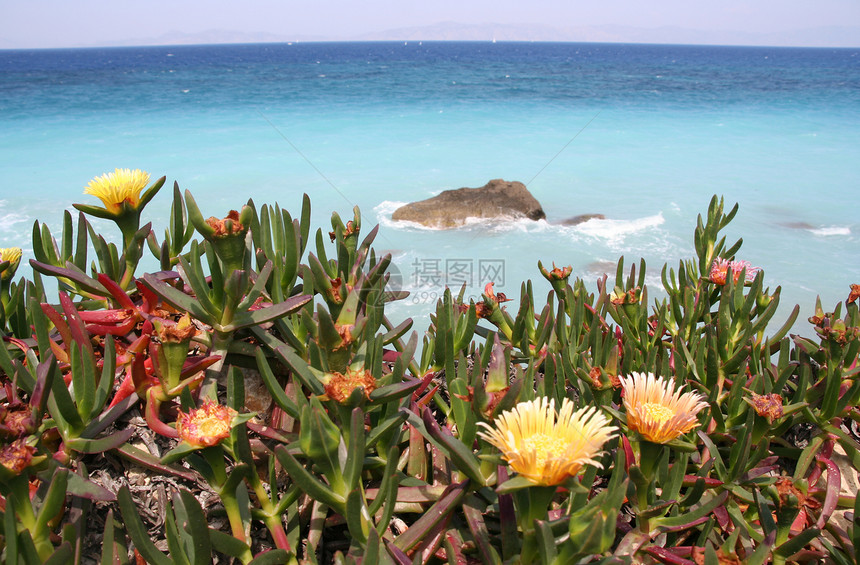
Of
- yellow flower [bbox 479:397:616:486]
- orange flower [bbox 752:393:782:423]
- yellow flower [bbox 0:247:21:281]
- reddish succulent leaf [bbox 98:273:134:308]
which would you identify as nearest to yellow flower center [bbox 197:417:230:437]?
yellow flower [bbox 479:397:616:486]

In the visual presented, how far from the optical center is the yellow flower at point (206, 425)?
2.72 feet

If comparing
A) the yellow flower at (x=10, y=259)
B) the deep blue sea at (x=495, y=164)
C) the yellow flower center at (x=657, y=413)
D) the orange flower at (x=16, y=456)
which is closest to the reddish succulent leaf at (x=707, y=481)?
the yellow flower center at (x=657, y=413)

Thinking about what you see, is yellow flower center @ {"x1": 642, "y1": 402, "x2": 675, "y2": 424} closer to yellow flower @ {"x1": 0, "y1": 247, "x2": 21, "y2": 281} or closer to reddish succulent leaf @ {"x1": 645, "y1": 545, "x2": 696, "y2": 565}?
reddish succulent leaf @ {"x1": 645, "y1": 545, "x2": 696, "y2": 565}

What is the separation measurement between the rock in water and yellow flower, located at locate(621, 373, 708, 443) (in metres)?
6.47

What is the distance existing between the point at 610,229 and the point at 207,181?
6.70 m

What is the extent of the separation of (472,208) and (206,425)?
274 inches

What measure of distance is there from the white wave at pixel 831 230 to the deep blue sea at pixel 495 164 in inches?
1.4

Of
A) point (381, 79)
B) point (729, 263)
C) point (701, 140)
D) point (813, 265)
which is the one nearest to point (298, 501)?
point (729, 263)

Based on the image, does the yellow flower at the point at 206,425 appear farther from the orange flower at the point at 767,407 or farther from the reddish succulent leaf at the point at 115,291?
the orange flower at the point at 767,407

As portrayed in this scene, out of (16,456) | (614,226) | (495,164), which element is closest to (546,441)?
(16,456)

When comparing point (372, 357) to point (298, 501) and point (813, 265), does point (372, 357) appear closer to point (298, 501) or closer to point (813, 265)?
point (298, 501)

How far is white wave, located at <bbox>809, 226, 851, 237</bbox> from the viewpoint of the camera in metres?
7.36

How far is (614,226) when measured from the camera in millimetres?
7586

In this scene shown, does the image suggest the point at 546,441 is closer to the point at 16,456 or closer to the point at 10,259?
the point at 16,456
